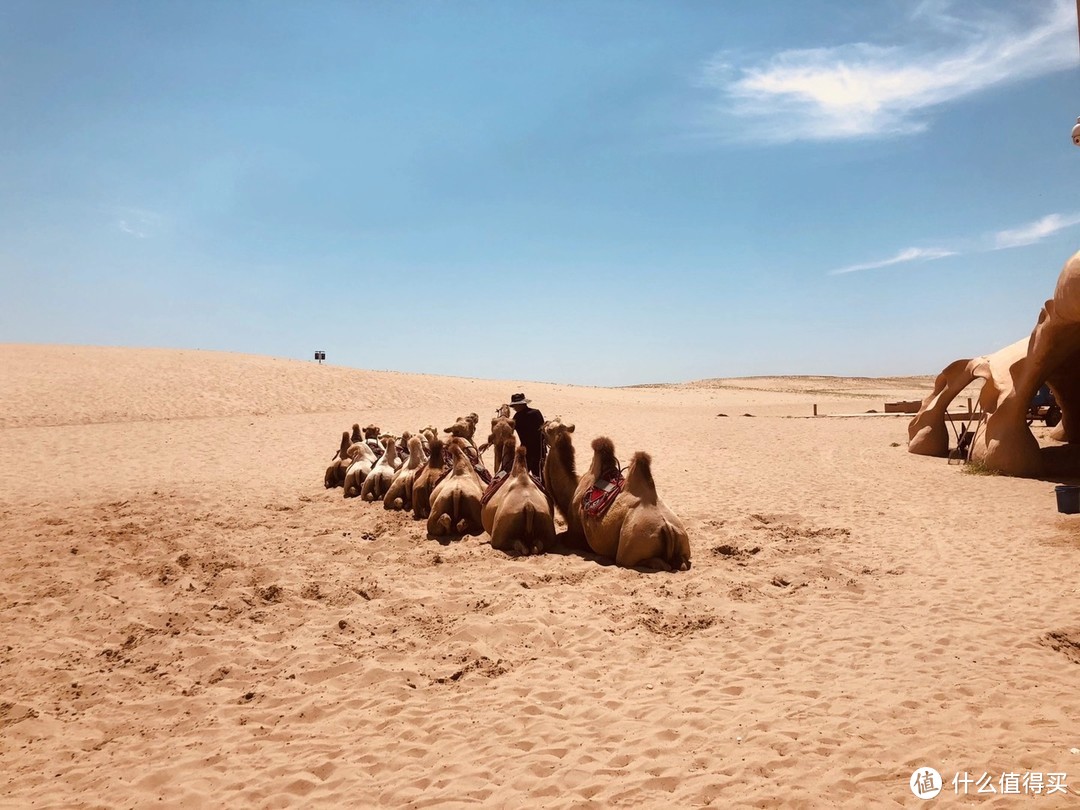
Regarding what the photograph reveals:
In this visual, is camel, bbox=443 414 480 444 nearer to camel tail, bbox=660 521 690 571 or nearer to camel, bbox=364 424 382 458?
camel, bbox=364 424 382 458

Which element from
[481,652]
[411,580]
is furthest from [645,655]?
[411,580]

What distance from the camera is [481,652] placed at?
19.5ft

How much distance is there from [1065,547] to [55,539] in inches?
512

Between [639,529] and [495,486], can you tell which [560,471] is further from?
[639,529]

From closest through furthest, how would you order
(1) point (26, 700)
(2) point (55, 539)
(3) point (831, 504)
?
(1) point (26, 700) → (2) point (55, 539) → (3) point (831, 504)

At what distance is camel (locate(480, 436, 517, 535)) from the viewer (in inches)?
355

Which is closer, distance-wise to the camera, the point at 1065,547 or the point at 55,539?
the point at 1065,547

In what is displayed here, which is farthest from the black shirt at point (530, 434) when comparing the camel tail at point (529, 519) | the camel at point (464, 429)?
the camel at point (464, 429)

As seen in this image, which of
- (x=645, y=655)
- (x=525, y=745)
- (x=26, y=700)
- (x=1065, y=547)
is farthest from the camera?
(x=1065, y=547)

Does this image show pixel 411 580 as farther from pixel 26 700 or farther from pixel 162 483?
pixel 162 483

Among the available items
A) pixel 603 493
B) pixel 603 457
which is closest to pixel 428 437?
pixel 603 457

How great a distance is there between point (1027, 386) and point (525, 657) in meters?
13.1

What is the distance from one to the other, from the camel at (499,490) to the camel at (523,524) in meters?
0.17

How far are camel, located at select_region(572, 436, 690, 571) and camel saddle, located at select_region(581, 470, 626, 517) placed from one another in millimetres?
52
